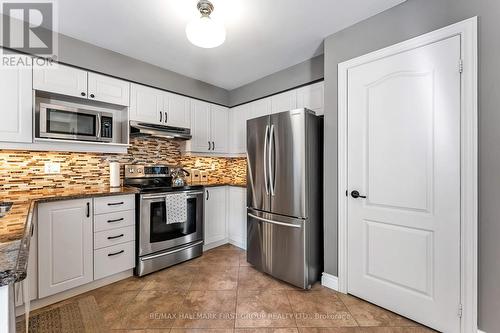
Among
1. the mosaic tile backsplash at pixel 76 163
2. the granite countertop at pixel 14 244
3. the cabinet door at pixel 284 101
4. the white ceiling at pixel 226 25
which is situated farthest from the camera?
the cabinet door at pixel 284 101

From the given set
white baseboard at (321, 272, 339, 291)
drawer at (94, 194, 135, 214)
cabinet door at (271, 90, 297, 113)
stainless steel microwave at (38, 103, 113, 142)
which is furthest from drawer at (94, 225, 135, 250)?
cabinet door at (271, 90, 297, 113)

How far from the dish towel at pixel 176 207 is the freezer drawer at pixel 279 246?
2.66ft

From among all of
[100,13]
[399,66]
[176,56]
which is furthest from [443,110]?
[100,13]

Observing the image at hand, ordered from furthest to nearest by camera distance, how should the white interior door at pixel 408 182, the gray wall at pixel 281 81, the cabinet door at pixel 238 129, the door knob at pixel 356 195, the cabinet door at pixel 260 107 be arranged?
the cabinet door at pixel 238 129
the cabinet door at pixel 260 107
the gray wall at pixel 281 81
the door knob at pixel 356 195
the white interior door at pixel 408 182

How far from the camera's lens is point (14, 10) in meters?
1.86

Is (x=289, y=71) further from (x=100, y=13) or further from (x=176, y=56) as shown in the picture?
(x=100, y=13)

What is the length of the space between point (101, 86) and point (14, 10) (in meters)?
0.79

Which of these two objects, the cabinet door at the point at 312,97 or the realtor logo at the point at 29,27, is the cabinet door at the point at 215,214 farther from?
the realtor logo at the point at 29,27

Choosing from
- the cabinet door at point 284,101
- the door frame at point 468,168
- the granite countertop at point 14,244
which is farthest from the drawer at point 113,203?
the door frame at point 468,168

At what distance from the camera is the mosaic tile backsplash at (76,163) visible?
2.12 metres

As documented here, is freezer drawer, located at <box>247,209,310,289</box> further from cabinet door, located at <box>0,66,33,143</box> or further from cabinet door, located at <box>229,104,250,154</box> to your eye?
cabinet door, located at <box>0,66,33,143</box>

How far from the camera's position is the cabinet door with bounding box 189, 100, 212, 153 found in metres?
3.26

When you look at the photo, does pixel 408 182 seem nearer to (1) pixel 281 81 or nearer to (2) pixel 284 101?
(2) pixel 284 101

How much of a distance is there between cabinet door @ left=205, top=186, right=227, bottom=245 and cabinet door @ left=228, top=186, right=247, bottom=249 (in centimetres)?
10
